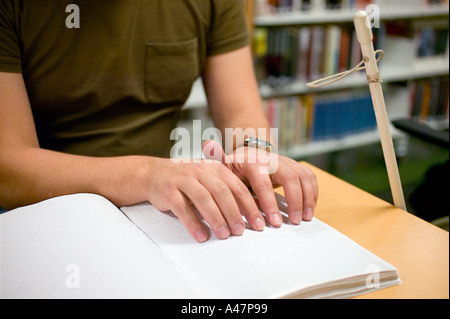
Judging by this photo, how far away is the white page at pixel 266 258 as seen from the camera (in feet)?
1.45

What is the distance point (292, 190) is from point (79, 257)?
0.95ft

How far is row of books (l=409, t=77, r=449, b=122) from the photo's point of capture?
9.12ft

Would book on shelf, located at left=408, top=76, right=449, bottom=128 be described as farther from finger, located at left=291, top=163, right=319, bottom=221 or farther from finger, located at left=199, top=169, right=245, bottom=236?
finger, located at left=199, top=169, right=245, bottom=236

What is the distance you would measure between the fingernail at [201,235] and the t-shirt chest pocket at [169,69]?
55 centimetres

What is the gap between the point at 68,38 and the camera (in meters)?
0.89

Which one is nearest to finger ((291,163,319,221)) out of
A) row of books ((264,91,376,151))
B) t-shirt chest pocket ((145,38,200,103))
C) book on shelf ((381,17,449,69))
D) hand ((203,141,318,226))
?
hand ((203,141,318,226))

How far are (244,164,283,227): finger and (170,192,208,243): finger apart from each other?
9 centimetres

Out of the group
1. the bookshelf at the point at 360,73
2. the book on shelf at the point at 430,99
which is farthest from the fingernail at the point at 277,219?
the book on shelf at the point at 430,99

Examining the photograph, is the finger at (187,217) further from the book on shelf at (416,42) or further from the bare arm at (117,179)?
the book on shelf at (416,42)

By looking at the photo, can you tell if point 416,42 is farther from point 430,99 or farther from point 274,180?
point 274,180

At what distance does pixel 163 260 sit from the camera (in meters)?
0.47

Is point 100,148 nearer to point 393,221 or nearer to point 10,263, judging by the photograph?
point 10,263

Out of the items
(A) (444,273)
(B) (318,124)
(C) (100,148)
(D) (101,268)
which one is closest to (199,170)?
(D) (101,268)
